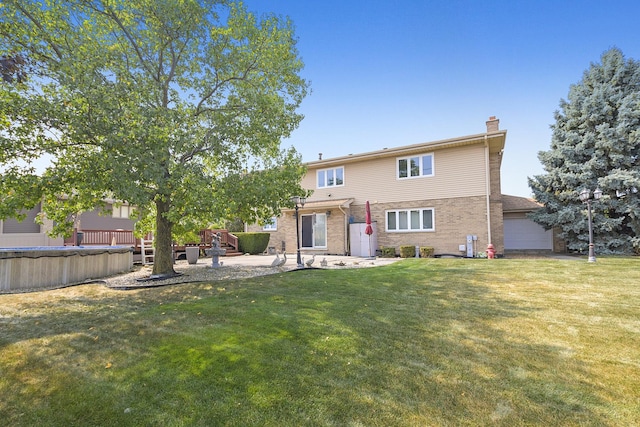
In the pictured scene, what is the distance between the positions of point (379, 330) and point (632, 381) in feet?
8.73

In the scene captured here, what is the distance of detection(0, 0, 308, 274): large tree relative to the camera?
22.9 feet

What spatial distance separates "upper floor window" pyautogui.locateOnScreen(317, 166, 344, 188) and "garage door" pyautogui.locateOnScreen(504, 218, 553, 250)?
35.6 feet

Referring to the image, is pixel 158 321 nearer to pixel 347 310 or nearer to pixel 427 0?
pixel 347 310

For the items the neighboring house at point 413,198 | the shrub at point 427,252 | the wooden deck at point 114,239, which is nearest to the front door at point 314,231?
the neighboring house at point 413,198

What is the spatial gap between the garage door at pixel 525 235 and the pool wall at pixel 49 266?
68.7 ft

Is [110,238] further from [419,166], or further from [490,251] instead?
[490,251]

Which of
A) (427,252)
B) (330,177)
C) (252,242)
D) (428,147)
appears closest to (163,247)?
(252,242)

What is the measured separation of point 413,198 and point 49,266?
14.7 meters

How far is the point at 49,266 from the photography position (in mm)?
8656

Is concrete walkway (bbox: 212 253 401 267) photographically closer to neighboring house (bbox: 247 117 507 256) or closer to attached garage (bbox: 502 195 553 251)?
neighboring house (bbox: 247 117 507 256)

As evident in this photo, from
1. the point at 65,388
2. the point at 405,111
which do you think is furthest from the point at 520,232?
the point at 65,388

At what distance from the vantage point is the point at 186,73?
9703 millimetres

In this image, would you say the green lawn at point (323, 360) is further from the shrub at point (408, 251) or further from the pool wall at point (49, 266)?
the shrub at point (408, 251)

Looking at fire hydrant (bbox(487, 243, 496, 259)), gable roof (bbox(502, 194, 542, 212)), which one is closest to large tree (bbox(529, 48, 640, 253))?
gable roof (bbox(502, 194, 542, 212))
